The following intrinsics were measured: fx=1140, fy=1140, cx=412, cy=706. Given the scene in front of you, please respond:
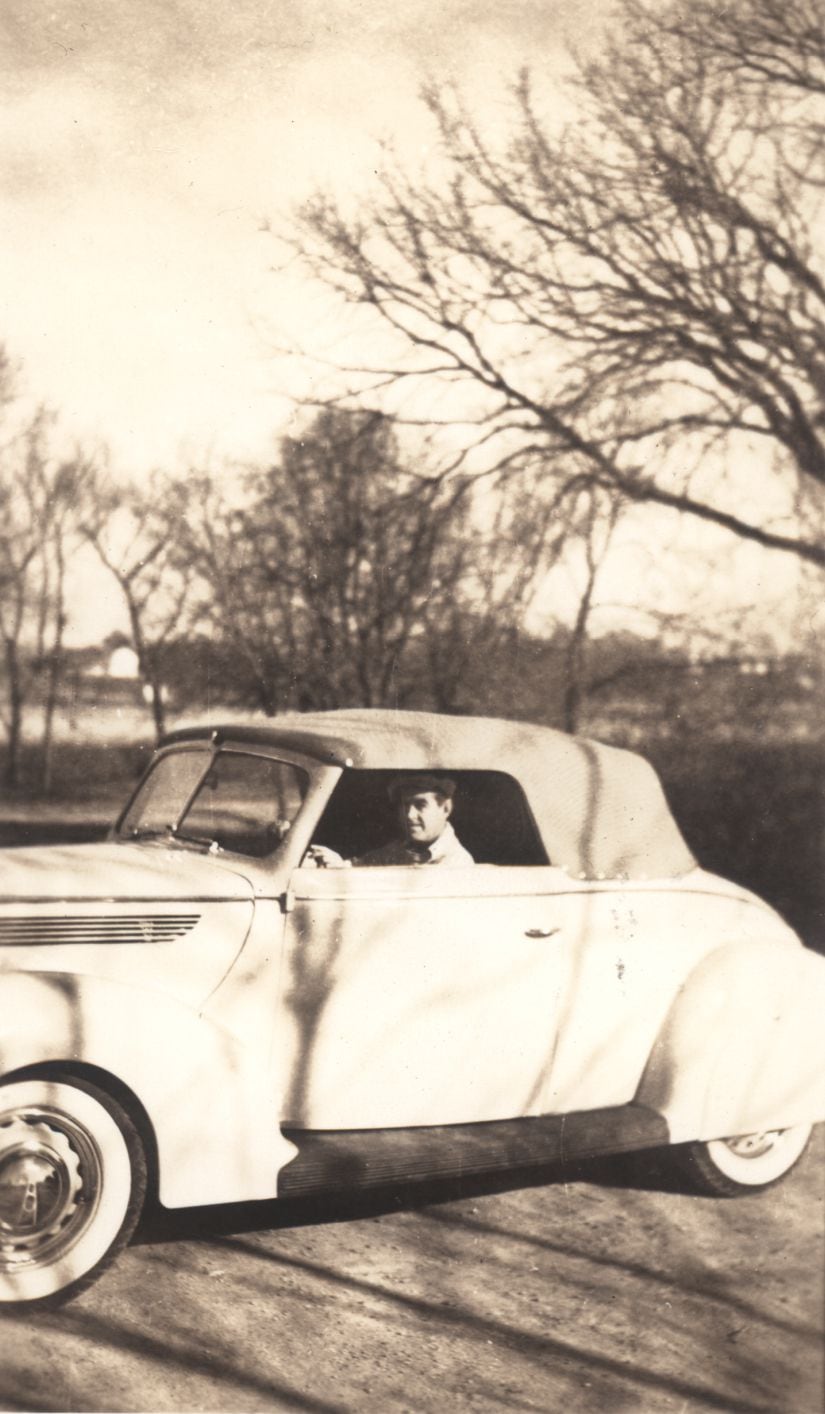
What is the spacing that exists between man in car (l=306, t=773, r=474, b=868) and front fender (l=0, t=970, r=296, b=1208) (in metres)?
0.65

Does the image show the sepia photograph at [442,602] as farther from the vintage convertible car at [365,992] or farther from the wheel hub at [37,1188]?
the wheel hub at [37,1188]

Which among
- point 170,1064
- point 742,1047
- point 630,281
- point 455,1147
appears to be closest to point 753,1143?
point 742,1047

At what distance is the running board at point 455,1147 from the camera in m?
2.72

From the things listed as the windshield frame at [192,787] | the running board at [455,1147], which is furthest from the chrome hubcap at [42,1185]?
the windshield frame at [192,787]

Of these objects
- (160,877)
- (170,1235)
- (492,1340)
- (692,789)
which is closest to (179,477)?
(160,877)

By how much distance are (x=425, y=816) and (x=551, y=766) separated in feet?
1.22

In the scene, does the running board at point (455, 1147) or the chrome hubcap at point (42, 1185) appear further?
the running board at point (455, 1147)

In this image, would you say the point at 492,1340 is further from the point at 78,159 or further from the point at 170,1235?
the point at 78,159

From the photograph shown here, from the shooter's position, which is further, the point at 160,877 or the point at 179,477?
the point at 179,477

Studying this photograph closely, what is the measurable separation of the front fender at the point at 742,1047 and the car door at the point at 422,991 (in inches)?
13.3

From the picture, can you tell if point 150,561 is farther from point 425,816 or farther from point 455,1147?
point 455,1147

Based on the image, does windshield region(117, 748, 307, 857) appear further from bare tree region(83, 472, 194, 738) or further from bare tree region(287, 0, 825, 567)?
bare tree region(287, 0, 825, 567)

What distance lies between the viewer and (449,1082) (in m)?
2.93

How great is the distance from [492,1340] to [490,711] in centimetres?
156
